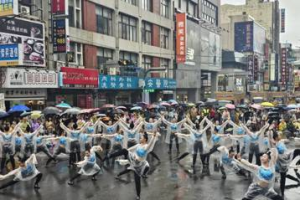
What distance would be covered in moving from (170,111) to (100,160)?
1450 centimetres

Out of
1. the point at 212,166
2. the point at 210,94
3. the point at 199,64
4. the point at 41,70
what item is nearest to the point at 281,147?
the point at 212,166

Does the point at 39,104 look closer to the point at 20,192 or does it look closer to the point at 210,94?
the point at 20,192

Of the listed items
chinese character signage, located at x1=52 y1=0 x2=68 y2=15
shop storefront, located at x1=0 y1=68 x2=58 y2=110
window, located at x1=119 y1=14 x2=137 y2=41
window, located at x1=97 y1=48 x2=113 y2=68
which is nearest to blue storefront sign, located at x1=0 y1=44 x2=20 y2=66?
shop storefront, located at x1=0 y1=68 x2=58 y2=110

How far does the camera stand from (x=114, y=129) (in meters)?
17.4

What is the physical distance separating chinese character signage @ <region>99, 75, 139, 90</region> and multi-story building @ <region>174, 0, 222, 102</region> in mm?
12376

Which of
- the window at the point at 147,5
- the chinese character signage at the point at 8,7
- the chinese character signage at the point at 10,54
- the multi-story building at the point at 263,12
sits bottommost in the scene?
the chinese character signage at the point at 10,54

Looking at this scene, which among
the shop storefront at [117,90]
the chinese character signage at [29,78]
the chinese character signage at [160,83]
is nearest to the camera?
the chinese character signage at [29,78]

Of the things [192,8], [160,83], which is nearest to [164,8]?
[192,8]

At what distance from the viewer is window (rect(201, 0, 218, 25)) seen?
189ft

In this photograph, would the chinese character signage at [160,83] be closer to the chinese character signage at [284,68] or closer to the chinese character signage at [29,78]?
the chinese character signage at [29,78]

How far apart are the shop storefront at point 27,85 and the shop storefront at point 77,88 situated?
1.13 metres

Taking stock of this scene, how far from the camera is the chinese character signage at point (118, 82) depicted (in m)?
31.0

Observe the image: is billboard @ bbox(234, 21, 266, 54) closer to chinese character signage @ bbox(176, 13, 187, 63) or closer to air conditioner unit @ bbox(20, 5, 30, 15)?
chinese character signage @ bbox(176, 13, 187, 63)

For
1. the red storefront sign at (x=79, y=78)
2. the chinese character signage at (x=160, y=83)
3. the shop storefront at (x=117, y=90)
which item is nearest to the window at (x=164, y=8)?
the chinese character signage at (x=160, y=83)
